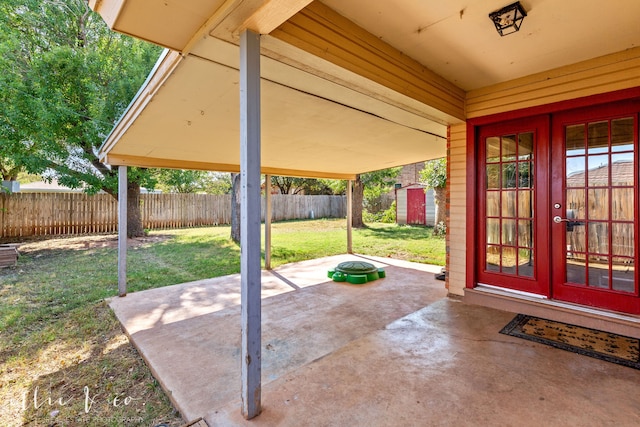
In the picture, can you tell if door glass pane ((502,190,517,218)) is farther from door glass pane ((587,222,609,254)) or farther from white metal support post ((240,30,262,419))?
white metal support post ((240,30,262,419))

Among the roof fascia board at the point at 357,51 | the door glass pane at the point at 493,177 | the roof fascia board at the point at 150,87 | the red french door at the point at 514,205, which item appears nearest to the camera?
the roof fascia board at the point at 357,51

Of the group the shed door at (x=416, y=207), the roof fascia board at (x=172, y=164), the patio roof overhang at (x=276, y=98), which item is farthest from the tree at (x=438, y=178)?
the roof fascia board at (x=172, y=164)

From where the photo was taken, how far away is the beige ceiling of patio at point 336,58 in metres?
1.73

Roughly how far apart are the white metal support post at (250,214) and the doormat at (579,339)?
239 cm

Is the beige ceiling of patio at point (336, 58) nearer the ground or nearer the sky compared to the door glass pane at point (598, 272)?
nearer the sky

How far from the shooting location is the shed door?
1430 cm

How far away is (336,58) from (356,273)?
3.50 metres

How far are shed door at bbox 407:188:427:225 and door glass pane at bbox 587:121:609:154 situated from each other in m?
11.5

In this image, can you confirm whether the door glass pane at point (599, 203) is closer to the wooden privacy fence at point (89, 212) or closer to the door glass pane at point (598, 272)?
the door glass pane at point (598, 272)

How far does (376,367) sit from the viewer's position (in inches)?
89.4

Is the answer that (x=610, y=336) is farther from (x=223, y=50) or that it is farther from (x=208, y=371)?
(x=223, y=50)

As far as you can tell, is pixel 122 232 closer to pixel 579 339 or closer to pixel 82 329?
pixel 82 329

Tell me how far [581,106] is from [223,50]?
3.32m

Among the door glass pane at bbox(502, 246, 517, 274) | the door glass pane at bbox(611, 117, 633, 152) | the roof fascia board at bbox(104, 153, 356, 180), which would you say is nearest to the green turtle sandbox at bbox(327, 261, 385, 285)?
the door glass pane at bbox(502, 246, 517, 274)
